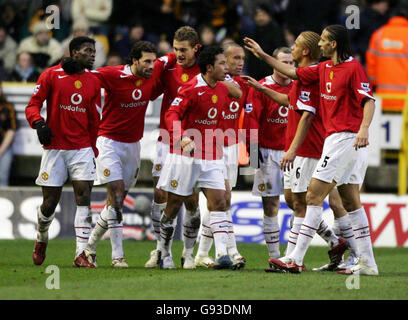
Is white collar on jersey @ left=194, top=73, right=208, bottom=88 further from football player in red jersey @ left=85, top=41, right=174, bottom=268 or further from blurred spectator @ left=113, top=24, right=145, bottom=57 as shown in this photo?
blurred spectator @ left=113, top=24, right=145, bottom=57

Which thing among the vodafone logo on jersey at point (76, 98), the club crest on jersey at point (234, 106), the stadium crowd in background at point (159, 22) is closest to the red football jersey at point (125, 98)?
the vodafone logo on jersey at point (76, 98)

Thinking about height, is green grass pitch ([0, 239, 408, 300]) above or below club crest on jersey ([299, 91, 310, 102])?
below

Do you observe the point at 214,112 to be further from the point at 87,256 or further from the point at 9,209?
the point at 9,209

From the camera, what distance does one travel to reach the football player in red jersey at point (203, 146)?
979 cm

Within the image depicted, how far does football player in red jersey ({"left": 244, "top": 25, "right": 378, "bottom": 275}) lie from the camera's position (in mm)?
9227

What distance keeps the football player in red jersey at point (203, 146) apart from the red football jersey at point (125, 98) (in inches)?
37.1

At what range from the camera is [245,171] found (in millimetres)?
15484

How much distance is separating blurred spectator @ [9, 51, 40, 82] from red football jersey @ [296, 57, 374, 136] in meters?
7.97

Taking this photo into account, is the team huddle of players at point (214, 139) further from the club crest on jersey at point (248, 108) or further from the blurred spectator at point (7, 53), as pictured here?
the blurred spectator at point (7, 53)

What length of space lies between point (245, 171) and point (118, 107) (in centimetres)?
502

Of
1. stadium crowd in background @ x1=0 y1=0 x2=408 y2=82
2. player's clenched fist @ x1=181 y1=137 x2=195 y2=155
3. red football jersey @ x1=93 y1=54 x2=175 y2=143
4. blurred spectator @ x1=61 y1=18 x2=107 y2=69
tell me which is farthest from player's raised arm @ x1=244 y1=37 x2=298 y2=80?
blurred spectator @ x1=61 y1=18 x2=107 y2=69

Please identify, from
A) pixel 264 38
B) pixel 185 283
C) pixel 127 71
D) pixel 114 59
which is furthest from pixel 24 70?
pixel 185 283

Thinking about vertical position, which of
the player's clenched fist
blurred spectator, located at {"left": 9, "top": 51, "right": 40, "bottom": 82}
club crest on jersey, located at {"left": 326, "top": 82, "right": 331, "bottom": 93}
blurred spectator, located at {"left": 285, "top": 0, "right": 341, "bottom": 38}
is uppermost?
blurred spectator, located at {"left": 285, "top": 0, "right": 341, "bottom": 38}
